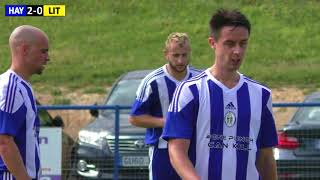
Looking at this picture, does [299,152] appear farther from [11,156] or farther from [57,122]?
[11,156]

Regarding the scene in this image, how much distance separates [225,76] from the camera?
17.6 ft

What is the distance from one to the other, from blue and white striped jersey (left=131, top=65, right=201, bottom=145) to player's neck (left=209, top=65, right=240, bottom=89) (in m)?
2.98

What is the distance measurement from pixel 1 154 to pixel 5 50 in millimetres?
20526

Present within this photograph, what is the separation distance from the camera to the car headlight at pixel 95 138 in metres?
12.6

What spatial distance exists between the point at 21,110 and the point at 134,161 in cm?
612

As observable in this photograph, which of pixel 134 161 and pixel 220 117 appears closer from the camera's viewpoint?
pixel 220 117

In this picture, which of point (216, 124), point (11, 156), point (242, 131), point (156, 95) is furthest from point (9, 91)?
point (156, 95)

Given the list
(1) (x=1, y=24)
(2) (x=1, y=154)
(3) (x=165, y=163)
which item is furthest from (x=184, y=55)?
(1) (x=1, y=24)

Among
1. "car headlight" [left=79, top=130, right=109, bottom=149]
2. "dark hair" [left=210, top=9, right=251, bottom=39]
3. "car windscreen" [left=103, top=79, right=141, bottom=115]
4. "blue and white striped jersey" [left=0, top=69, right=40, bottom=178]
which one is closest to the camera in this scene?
"dark hair" [left=210, top=9, right=251, bottom=39]

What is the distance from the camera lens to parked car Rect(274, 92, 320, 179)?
11.9 meters

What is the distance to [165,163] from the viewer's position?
828cm

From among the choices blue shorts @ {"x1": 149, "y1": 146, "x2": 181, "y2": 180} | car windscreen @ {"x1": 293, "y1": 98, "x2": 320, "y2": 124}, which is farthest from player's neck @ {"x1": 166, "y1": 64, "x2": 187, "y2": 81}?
car windscreen @ {"x1": 293, "y1": 98, "x2": 320, "y2": 124}

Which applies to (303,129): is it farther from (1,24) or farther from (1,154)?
(1,24)

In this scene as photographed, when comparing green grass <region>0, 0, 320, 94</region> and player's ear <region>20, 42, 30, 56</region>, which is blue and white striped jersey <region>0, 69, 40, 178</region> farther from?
green grass <region>0, 0, 320, 94</region>
